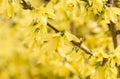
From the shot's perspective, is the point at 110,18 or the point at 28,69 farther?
the point at 28,69

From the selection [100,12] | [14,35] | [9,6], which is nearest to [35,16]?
[9,6]

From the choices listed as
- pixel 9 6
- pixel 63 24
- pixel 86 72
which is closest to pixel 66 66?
pixel 63 24

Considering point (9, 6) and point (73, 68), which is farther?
point (73, 68)

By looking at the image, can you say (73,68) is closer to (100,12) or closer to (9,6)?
(100,12)

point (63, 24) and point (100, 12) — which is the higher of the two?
point (100, 12)

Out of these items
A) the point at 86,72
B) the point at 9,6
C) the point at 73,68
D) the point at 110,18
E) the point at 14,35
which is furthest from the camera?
the point at 14,35

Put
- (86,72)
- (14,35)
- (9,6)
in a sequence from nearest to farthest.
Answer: (9,6) < (86,72) < (14,35)

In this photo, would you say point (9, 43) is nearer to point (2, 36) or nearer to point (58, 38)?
point (2, 36)

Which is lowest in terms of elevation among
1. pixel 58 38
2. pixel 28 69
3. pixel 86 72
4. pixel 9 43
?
pixel 28 69

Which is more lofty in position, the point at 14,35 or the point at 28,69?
the point at 14,35
